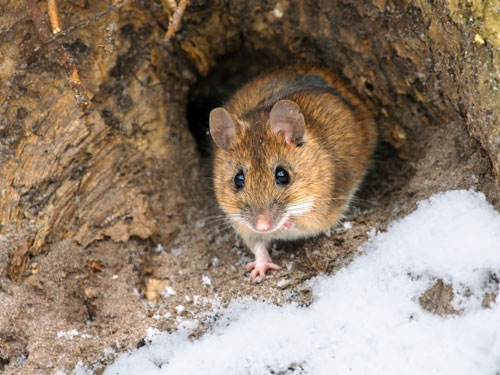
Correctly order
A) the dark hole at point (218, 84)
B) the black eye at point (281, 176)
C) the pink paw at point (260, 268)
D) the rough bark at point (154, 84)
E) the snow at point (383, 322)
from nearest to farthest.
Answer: the snow at point (383, 322), the rough bark at point (154, 84), the pink paw at point (260, 268), the black eye at point (281, 176), the dark hole at point (218, 84)

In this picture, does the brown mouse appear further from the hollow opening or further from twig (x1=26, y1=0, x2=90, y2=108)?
twig (x1=26, y1=0, x2=90, y2=108)

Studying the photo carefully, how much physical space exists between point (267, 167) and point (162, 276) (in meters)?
1.29

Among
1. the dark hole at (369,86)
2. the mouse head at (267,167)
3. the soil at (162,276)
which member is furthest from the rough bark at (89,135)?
the dark hole at (369,86)

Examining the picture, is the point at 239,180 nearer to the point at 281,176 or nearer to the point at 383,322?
the point at 281,176

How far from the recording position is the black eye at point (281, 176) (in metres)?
4.41

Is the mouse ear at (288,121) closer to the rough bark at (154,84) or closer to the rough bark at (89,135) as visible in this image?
the rough bark at (154,84)

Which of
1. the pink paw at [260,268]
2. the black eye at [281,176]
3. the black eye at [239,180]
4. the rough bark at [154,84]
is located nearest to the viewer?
the rough bark at [154,84]

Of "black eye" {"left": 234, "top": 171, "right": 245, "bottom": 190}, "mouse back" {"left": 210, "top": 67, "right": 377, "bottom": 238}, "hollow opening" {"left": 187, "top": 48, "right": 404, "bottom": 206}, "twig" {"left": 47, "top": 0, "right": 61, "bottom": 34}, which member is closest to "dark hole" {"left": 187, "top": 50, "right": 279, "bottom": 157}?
"hollow opening" {"left": 187, "top": 48, "right": 404, "bottom": 206}

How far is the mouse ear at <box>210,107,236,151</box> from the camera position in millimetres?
4496

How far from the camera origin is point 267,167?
442 cm

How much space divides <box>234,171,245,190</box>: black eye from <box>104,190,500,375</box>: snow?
102cm

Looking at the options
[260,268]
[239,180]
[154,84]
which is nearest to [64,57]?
[154,84]

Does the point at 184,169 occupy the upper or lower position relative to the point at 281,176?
lower

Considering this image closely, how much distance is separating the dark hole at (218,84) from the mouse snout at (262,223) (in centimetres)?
196
